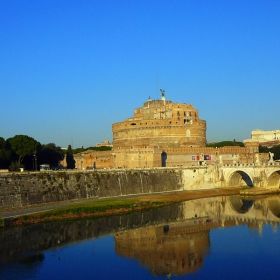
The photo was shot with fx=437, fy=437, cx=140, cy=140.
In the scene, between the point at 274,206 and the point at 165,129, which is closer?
the point at 274,206

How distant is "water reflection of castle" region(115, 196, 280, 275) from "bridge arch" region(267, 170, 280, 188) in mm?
5641

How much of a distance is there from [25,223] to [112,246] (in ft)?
25.8

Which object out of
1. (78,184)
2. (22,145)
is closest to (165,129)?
(22,145)

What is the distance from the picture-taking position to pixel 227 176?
174 feet

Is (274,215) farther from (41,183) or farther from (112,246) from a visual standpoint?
(41,183)

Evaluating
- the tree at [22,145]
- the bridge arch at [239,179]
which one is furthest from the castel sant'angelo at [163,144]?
the tree at [22,145]

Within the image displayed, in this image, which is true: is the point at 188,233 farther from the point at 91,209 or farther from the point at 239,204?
the point at 239,204

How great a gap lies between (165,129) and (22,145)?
915 inches

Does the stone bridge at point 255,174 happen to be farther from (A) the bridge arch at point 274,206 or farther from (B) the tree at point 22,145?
(B) the tree at point 22,145

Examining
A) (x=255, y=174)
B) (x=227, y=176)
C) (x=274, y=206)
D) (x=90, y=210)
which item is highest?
(x=255, y=174)

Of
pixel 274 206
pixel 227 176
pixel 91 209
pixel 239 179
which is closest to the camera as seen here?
pixel 91 209

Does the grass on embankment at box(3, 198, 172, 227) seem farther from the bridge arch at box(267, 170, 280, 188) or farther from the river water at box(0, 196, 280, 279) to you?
the bridge arch at box(267, 170, 280, 188)

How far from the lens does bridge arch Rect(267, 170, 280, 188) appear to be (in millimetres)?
49197

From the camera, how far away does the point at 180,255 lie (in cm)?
2502
